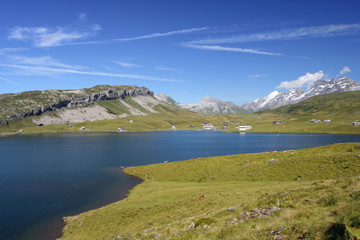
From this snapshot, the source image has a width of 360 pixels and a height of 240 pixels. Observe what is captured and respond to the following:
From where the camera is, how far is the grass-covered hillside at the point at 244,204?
15328 mm

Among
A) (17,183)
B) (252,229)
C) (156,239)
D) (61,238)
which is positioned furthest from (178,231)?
(17,183)

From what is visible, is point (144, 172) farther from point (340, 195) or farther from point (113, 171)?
point (340, 195)

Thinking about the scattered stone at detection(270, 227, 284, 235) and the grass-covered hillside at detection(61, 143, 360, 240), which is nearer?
the scattered stone at detection(270, 227, 284, 235)

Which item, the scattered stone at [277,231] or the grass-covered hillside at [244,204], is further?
the grass-covered hillside at [244,204]

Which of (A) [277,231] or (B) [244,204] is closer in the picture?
(A) [277,231]

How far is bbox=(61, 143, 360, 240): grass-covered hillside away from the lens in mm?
15328

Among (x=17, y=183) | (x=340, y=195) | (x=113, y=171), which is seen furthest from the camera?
(x=113, y=171)

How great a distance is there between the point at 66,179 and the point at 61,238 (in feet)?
139

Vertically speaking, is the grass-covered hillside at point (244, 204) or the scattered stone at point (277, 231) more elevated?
the scattered stone at point (277, 231)

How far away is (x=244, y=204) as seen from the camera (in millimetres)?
26938

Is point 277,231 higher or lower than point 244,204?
higher

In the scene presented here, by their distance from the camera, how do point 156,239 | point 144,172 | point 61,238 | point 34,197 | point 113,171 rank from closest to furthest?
point 156,239 → point 61,238 → point 34,197 → point 144,172 → point 113,171

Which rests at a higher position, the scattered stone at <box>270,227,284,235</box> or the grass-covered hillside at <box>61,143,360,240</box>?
the scattered stone at <box>270,227,284,235</box>

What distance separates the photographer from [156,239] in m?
22.1
